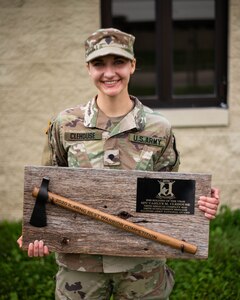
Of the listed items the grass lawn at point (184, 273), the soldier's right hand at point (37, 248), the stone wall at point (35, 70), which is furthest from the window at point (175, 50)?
the soldier's right hand at point (37, 248)

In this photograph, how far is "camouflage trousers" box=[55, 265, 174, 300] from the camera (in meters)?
2.32

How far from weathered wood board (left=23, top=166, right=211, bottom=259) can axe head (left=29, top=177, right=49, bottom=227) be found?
0.06ft

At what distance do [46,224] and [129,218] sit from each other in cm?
36

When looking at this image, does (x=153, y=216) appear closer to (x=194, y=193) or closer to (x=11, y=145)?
(x=194, y=193)

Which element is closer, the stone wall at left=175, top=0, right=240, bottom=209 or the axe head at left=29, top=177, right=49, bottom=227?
the axe head at left=29, top=177, right=49, bottom=227

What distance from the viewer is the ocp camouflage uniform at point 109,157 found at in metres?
2.30

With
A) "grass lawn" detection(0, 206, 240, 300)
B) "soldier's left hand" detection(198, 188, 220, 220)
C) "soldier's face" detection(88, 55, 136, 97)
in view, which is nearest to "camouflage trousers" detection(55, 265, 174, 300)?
"soldier's left hand" detection(198, 188, 220, 220)

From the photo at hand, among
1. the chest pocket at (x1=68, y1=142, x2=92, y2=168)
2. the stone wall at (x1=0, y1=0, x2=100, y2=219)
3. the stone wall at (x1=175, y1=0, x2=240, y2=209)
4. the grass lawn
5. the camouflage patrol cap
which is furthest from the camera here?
the stone wall at (x1=175, y1=0, x2=240, y2=209)

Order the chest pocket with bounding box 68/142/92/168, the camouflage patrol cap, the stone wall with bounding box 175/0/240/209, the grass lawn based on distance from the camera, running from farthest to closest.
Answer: the stone wall with bounding box 175/0/240/209
the grass lawn
the chest pocket with bounding box 68/142/92/168
the camouflage patrol cap

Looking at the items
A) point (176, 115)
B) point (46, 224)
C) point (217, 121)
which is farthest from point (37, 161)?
point (46, 224)

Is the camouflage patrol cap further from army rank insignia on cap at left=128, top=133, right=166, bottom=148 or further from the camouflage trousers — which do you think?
the camouflage trousers

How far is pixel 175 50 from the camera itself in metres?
5.35

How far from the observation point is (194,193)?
2230mm

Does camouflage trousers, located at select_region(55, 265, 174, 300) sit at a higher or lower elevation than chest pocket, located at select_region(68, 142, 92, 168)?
lower
